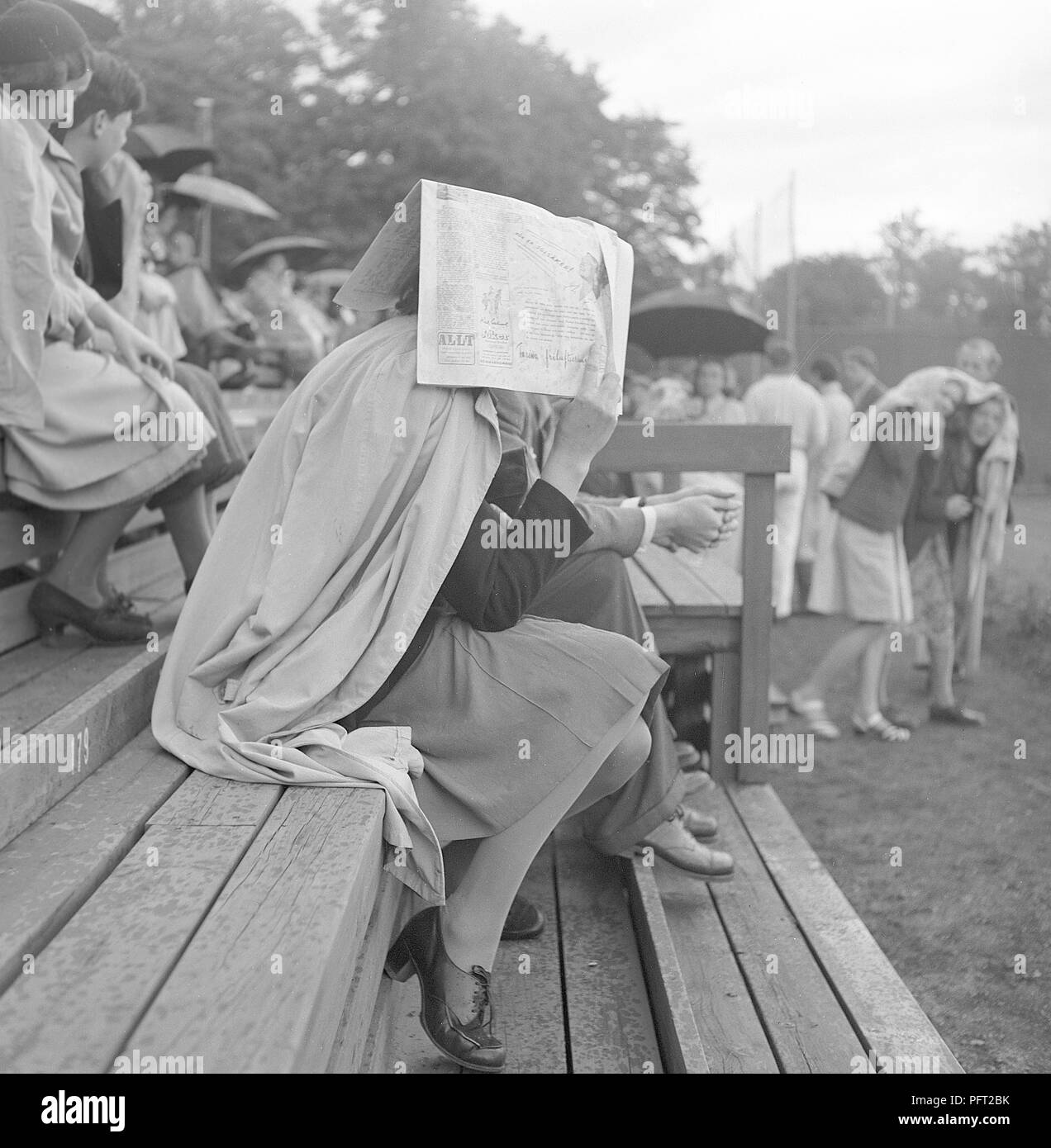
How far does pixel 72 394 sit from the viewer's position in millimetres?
3023

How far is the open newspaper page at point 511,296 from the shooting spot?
2260 mm

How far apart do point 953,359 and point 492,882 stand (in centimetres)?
1750

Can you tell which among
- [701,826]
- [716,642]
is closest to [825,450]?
[716,642]

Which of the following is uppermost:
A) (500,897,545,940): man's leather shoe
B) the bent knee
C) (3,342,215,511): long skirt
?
(3,342,215,511): long skirt

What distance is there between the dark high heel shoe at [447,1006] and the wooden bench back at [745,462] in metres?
1.77

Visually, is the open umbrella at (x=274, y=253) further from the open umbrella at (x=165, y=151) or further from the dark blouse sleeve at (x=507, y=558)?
the dark blouse sleeve at (x=507, y=558)

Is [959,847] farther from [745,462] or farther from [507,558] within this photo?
[507,558]

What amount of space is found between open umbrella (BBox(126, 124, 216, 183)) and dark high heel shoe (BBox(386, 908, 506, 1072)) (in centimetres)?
594

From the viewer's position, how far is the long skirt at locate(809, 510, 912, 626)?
612cm

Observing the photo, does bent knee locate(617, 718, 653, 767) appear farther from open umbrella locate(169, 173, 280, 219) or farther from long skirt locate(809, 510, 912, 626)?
open umbrella locate(169, 173, 280, 219)

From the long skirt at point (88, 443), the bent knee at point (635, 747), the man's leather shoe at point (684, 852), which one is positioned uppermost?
the long skirt at point (88, 443)

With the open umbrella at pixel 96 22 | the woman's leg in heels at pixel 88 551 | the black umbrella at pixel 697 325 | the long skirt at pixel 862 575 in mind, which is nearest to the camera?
the woman's leg in heels at pixel 88 551

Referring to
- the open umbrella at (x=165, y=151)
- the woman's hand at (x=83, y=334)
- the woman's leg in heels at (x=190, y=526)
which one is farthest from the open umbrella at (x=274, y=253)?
the woman's hand at (x=83, y=334)

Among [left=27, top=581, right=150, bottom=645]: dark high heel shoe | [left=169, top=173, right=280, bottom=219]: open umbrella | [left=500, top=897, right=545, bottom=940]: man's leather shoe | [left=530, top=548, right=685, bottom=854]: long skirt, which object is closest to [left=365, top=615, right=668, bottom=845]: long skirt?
[left=530, top=548, right=685, bottom=854]: long skirt
